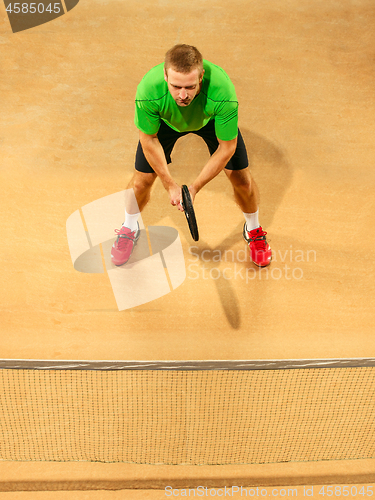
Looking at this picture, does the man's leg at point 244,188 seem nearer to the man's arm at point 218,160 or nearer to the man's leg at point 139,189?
the man's arm at point 218,160

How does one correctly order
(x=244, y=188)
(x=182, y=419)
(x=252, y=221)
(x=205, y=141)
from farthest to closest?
1. (x=252, y=221)
2. (x=244, y=188)
3. (x=205, y=141)
4. (x=182, y=419)

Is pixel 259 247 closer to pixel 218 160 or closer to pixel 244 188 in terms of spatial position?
pixel 244 188

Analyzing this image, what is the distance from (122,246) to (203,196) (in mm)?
1116

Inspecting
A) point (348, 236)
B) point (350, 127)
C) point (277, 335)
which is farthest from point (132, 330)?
point (350, 127)

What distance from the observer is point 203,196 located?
450 cm

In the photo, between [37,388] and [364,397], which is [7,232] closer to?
[37,388]

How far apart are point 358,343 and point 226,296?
122 centimetres

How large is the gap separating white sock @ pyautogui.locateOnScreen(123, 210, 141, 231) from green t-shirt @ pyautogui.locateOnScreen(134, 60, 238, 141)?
3.45 feet

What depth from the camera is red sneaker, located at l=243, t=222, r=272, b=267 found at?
13.0ft

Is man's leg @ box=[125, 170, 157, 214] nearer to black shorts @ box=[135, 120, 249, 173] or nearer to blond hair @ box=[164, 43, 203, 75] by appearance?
black shorts @ box=[135, 120, 249, 173]

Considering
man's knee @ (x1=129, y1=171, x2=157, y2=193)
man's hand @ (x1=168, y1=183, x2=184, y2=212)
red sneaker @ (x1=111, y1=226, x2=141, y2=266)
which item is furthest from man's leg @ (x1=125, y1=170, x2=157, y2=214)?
man's hand @ (x1=168, y1=183, x2=184, y2=212)

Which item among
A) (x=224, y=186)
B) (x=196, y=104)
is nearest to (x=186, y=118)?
(x=196, y=104)

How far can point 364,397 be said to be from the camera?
3.39m

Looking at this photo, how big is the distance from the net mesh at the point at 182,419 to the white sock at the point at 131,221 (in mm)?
1400
